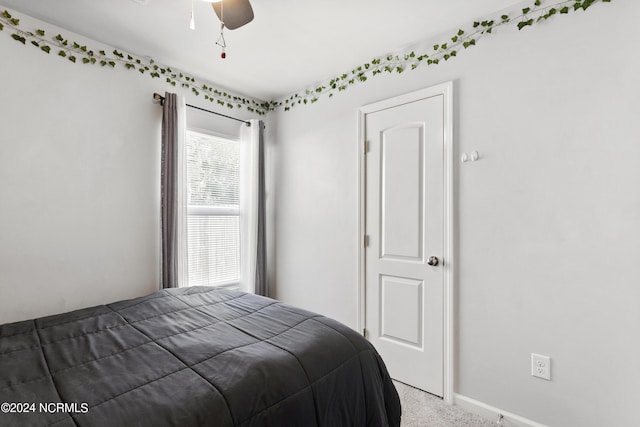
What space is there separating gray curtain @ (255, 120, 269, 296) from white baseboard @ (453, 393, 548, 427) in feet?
6.36

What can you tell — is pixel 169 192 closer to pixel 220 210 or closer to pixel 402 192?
pixel 220 210

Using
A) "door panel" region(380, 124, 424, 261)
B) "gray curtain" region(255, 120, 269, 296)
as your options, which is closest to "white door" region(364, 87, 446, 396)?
"door panel" region(380, 124, 424, 261)

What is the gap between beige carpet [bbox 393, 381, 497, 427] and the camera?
6.31 feet

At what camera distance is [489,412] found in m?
1.95

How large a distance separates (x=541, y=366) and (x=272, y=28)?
264 centimetres

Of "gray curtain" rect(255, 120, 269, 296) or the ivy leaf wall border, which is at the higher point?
the ivy leaf wall border

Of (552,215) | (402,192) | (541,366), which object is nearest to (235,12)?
(402,192)

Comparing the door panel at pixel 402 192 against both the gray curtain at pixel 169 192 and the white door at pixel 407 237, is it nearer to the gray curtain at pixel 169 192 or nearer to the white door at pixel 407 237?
the white door at pixel 407 237

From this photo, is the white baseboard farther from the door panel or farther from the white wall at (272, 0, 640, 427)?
the door panel

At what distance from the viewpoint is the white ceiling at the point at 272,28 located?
75.1 inches

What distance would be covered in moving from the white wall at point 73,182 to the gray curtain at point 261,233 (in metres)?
0.95

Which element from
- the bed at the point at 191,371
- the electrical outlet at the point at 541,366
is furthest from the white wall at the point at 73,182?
the electrical outlet at the point at 541,366

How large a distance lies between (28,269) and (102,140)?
97 cm

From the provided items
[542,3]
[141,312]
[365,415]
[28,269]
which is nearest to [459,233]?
[365,415]
